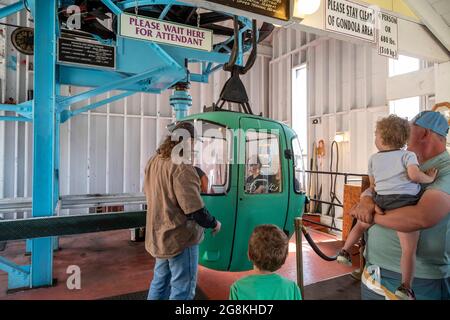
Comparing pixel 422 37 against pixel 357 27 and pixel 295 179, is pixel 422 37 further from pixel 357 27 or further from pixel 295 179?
pixel 295 179

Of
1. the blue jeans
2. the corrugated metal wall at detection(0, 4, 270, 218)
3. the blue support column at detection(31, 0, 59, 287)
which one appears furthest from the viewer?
the corrugated metal wall at detection(0, 4, 270, 218)

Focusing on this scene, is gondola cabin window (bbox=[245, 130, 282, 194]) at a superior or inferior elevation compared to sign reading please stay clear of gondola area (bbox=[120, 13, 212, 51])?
inferior

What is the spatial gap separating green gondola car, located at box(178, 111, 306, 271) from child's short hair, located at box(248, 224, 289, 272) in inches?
54.0

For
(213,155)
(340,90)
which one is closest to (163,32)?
(213,155)

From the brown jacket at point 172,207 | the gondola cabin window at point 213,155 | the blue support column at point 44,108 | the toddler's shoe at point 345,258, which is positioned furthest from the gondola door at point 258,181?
the blue support column at point 44,108

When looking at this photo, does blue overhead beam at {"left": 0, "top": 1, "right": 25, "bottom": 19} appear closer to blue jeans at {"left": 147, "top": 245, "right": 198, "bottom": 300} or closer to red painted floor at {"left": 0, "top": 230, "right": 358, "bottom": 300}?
red painted floor at {"left": 0, "top": 230, "right": 358, "bottom": 300}

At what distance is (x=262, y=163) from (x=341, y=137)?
19.6 feet

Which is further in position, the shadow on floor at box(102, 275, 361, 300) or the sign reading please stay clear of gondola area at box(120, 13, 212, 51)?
the shadow on floor at box(102, 275, 361, 300)

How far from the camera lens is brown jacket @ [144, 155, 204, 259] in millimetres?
2166

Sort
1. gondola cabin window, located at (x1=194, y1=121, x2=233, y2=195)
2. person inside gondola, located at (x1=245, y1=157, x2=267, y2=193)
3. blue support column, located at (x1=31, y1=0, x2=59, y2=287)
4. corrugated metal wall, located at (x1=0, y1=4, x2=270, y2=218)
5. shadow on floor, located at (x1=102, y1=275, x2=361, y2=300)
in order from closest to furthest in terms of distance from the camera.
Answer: gondola cabin window, located at (x1=194, y1=121, x2=233, y2=195) < person inside gondola, located at (x1=245, y1=157, x2=267, y2=193) < shadow on floor, located at (x1=102, y1=275, x2=361, y2=300) < blue support column, located at (x1=31, y1=0, x2=59, y2=287) < corrugated metal wall, located at (x1=0, y1=4, x2=270, y2=218)

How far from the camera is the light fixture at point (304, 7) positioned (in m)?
A: 2.53

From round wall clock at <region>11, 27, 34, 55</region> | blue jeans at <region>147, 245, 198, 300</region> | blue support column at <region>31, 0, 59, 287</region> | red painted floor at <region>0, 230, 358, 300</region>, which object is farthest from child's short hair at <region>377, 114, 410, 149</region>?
round wall clock at <region>11, 27, 34, 55</region>
